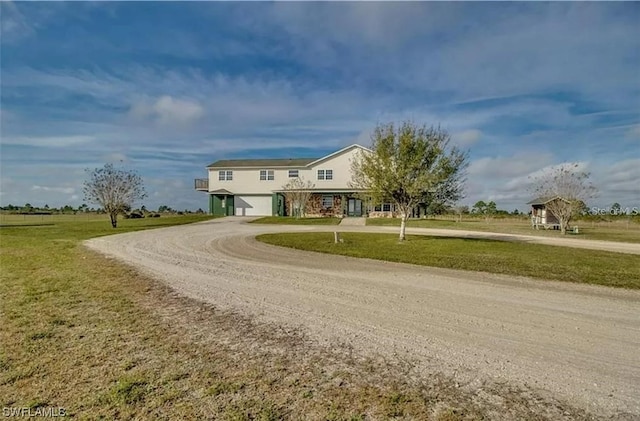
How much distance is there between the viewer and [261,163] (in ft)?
161

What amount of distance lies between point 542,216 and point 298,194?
2471 cm

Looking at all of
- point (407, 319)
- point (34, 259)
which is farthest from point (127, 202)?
point (407, 319)

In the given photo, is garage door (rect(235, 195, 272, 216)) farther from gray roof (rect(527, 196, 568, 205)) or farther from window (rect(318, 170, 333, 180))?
gray roof (rect(527, 196, 568, 205))

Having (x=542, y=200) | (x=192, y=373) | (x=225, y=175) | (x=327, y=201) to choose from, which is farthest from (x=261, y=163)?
(x=192, y=373)

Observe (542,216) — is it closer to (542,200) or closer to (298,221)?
(542,200)

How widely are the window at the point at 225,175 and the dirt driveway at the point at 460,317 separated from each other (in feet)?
121

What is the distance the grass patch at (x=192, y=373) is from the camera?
3512 mm

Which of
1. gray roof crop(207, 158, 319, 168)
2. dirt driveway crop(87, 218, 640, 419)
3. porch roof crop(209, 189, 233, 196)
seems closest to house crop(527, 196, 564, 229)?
gray roof crop(207, 158, 319, 168)

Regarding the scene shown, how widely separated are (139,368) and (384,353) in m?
2.93

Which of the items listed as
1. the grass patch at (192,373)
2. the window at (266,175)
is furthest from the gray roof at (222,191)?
the grass patch at (192,373)

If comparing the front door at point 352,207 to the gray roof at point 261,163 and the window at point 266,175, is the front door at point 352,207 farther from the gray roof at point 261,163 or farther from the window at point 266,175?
the window at point 266,175

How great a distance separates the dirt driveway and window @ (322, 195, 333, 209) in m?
32.6

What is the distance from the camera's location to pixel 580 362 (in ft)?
15.3

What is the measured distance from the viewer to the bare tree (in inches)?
1702
